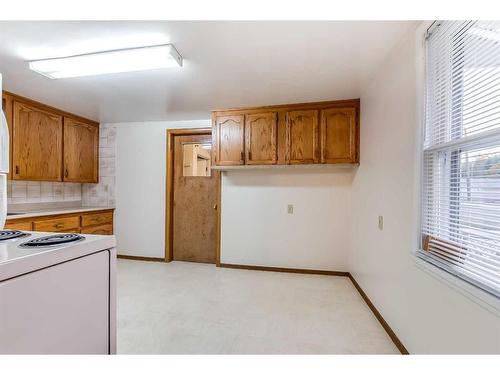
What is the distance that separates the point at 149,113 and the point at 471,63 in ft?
11.1

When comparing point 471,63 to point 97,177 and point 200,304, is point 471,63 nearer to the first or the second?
point 200,304

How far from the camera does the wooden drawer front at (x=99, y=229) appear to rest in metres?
3.43

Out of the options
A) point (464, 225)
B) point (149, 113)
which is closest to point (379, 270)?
point (464, 225)

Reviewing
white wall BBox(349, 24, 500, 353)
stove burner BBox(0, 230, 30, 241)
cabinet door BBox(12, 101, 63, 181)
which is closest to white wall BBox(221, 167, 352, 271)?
white wall BBox(349, 24, 500, 353)

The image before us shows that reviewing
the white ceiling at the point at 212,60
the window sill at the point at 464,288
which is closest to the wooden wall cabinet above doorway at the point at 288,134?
the white ceiling at the point at 212,60

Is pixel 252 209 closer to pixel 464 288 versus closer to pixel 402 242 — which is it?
pixel 402 242

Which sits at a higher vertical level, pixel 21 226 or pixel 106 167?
pixel 106 167

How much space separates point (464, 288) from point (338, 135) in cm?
211

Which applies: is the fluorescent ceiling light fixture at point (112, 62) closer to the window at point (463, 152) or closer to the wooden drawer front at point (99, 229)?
the window at point (463, 152)

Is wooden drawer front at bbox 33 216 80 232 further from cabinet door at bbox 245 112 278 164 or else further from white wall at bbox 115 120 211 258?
cabinet door at bbox 245 112 278 164

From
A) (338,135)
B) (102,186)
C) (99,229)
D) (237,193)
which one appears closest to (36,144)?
(102,186)

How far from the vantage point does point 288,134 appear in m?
3.05

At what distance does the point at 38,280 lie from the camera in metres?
0.75
